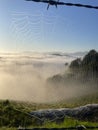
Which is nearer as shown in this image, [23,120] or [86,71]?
[23,120]

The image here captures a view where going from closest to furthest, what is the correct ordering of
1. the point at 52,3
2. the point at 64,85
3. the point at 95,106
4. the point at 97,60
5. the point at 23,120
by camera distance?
the point at 52,3 → the point at 23,120 → the point at 95,106 → the point at 97,60 → the point at 64,85

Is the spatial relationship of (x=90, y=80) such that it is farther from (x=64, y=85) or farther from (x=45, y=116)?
(x=45, y=116)

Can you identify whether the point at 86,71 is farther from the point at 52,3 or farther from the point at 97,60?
the point at 52,3

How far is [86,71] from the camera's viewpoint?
15812 centimetres

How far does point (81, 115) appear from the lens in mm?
19297

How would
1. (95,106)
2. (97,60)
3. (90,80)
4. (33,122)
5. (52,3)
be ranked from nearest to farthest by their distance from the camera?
(52,3) < (33,122) < (95,106) < (97,60) < (90,80)

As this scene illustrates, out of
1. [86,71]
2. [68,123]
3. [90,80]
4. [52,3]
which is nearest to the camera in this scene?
[52,3]

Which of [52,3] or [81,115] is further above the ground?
[52,3]

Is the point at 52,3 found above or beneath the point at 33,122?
above

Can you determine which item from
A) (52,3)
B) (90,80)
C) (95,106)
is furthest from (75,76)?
(52,3)

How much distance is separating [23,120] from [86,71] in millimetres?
143537

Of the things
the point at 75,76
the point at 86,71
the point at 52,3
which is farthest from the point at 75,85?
the point at 52,3

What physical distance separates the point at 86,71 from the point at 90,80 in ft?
40.3

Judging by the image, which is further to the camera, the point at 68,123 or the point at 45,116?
the point at 45,116
